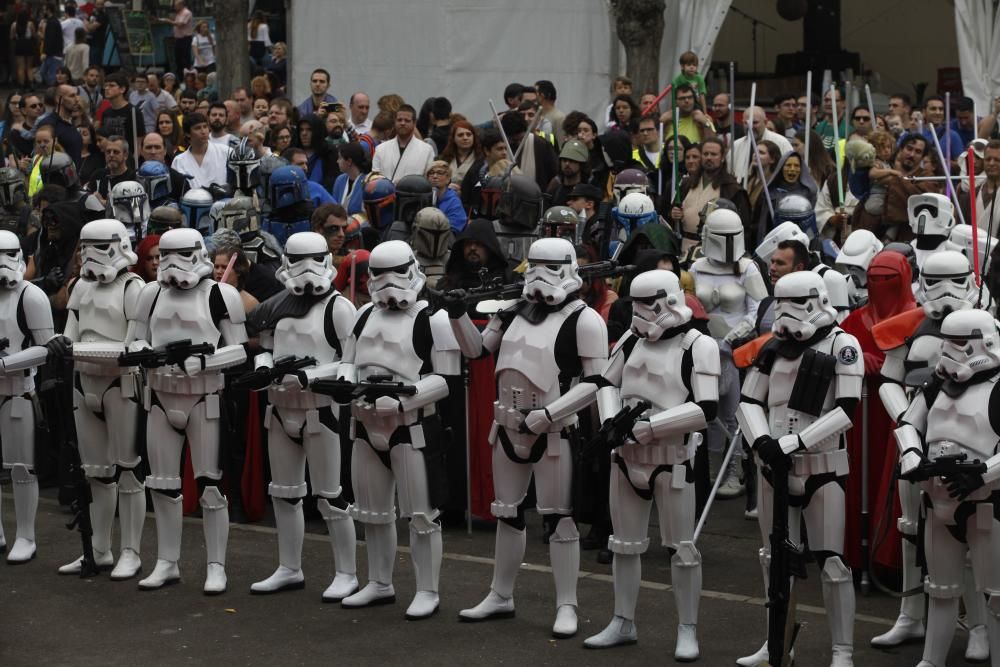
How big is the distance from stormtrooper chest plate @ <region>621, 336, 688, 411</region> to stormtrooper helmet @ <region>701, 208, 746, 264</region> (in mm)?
2437

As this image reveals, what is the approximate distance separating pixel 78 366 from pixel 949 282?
188 inches

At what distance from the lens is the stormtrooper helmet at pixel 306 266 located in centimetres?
904

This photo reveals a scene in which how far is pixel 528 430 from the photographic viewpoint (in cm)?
838

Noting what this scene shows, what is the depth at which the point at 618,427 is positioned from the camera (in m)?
7.96

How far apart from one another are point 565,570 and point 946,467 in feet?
7.17

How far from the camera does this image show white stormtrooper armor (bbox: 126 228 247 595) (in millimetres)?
9219

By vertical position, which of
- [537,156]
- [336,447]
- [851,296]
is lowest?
[336,447]

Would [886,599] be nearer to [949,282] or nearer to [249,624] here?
[949,282]

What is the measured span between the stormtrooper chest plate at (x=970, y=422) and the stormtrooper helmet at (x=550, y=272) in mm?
1971

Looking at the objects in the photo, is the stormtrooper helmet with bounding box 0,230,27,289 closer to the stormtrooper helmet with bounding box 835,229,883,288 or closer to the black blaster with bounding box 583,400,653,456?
the black blaster with bounding box 583,400,653,456

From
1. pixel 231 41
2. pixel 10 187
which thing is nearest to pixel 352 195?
pixel 10 187

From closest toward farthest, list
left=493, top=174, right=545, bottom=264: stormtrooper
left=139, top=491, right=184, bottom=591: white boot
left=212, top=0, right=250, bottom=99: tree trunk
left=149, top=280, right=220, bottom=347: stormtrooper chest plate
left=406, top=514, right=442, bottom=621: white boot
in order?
left=406, top=514, right=442, bottom=621: white boot < left=149, top=280, right=220, bottom=347: stormtrooper chest plate < left=139, top=491, right=184, bottom=591: white boot < left=493, top=174, right=545, bottom=264: stormtrooper < left=212, top=0, right=250, bottom=99: tree trunk

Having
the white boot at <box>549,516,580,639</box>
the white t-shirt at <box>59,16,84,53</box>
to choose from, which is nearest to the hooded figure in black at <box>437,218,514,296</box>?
the white boot at <box>549,516,580,639</box>

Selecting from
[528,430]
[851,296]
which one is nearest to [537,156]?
[851,296]
